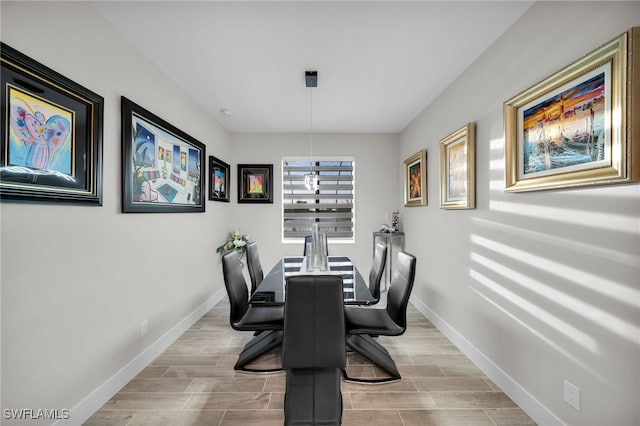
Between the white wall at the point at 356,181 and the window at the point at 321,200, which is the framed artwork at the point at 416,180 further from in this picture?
the window at the point at 321,200

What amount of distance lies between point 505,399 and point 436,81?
2.77 metres

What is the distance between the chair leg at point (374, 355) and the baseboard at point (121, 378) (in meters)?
1.67

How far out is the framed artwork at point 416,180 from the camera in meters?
3.59

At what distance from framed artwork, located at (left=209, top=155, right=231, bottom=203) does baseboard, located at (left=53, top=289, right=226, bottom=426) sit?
1583 millimetres

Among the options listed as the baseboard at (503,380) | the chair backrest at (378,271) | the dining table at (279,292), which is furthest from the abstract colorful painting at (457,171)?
the baseboard at (503,380)

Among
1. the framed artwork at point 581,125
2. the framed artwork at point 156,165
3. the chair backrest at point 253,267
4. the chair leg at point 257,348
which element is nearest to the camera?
the framed artwork at point 581,125

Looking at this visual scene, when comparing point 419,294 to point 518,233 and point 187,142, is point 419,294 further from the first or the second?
point 187,142

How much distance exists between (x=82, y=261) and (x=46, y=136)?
0.75m

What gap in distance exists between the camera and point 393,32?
6.62 feet

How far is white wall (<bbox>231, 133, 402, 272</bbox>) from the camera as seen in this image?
4.63 meters

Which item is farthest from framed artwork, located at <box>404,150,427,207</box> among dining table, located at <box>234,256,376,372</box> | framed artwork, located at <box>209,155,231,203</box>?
framed artwork, located at <box>209,155,231,203</box>

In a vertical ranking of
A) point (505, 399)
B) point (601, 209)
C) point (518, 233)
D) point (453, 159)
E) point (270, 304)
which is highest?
point (453, 159)

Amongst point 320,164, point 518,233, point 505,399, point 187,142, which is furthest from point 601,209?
point 320,164

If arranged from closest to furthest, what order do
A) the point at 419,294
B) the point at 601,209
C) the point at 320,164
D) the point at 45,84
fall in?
the point at 601,209 < the point at 45,84 < the point at 419,294 < the point at 320,164
